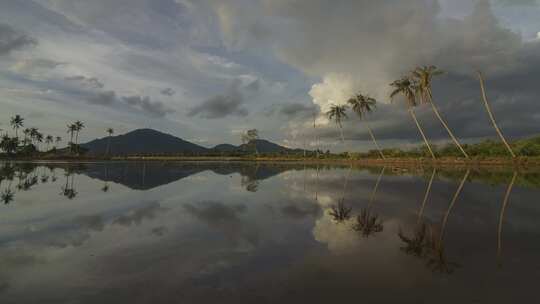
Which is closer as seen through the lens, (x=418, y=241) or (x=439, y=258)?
(x=439, y=258)

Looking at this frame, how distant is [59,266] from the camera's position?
6574 millimetres

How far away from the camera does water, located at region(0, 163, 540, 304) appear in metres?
5.27

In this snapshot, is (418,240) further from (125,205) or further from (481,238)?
(125,205)

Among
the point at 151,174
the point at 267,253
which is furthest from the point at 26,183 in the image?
the point at 267,253

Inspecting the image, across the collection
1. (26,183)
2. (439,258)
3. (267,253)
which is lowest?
(26,183)

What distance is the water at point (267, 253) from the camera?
527cm

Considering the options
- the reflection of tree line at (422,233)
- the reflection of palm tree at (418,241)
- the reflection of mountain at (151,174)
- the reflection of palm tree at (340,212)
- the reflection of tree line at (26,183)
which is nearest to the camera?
the reflection of tree line at (422,233)

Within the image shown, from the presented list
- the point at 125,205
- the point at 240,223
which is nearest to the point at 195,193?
the point at 125,205

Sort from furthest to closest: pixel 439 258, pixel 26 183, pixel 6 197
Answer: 1. pixel 26 183
2. pixel 6 197
3. pixel 439 258

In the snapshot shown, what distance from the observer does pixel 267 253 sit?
7574 millimetres

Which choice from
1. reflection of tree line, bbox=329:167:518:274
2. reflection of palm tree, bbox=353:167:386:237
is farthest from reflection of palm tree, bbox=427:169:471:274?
reflection of palm tree, bbox=353:167:386:237

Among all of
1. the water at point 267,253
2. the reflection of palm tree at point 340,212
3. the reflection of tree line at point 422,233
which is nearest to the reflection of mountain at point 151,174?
the water at point 267,253

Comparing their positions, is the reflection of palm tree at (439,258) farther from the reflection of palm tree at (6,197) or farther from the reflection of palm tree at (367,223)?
the reflection of palm tree at (6,197)

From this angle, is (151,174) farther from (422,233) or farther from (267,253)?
(422,233)
